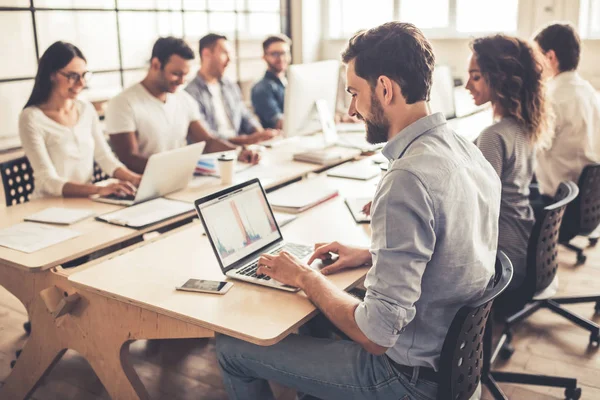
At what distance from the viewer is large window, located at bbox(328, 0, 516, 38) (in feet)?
18.7

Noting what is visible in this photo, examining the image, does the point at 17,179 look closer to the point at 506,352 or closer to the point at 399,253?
the point at 399,253

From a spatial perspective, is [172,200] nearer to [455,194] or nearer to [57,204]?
[57,204]

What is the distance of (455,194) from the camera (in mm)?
1273

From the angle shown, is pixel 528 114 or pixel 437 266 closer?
pixel 437 266

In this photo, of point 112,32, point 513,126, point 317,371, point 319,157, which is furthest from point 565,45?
point 112,32

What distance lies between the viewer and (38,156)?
2500mm

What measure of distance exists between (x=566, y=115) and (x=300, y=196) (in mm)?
1398

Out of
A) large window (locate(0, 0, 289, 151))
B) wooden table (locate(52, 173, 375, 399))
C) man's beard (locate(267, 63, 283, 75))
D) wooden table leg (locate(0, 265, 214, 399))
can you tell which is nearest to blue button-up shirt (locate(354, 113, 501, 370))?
wooden table (locate(52, 173, 375, 399))

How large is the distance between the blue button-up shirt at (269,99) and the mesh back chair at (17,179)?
2.06 meters

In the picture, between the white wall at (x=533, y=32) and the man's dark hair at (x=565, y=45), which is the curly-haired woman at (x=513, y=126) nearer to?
the man's dark hair at (x=565, y=45)

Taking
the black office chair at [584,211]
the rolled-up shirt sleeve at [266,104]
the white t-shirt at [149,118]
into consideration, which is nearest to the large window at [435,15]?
the rolled-up shirt sleeve at [266,104]

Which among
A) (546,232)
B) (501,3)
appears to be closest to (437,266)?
(546,232)

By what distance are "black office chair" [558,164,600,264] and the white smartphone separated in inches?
67.8

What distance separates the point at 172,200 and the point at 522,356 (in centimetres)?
159
